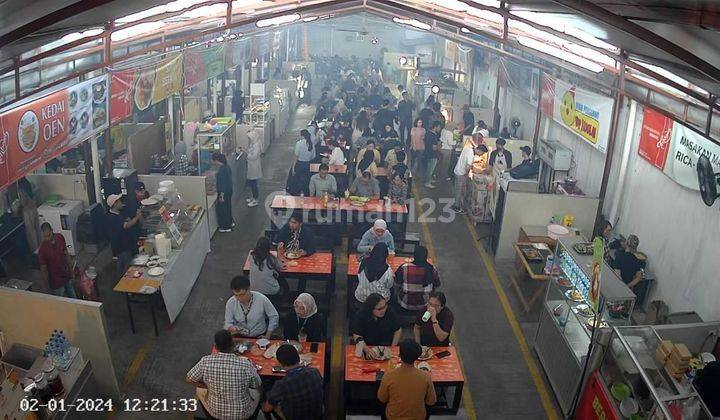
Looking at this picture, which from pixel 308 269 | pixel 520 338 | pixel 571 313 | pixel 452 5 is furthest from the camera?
pixel 452 5

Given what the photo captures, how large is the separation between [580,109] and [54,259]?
9627mm

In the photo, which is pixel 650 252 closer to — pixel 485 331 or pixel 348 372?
pixel 485 331

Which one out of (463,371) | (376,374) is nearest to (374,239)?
(463,371)

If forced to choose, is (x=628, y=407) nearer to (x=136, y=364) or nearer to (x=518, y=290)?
(x=518, y=290)

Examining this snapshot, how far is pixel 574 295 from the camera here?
22.9ft

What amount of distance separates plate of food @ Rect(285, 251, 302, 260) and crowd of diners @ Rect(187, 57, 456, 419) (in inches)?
1.4

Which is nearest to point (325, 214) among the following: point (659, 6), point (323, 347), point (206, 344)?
point (206, 344)

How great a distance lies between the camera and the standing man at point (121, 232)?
8.38m

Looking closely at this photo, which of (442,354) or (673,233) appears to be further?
(673,233)

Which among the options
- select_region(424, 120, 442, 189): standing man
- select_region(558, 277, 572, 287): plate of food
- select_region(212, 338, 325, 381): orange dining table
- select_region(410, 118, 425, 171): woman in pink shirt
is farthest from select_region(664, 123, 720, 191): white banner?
select_region(410, 118, 425, 171): woman in pink shirt

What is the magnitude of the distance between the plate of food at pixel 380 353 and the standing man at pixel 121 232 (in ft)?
15.2

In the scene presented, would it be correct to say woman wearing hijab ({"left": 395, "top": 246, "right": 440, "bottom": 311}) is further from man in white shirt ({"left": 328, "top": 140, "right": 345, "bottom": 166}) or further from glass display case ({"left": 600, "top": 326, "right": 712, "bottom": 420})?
man in white shirt ({"left": 328, "top": 140, "right": 345, "bottom": 166})

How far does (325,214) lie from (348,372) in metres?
4.85

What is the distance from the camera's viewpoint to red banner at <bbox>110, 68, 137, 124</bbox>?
9.27 metres
